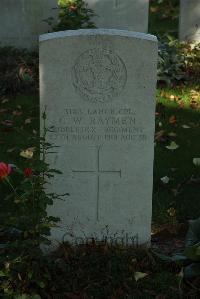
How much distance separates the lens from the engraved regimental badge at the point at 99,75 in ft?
14.1

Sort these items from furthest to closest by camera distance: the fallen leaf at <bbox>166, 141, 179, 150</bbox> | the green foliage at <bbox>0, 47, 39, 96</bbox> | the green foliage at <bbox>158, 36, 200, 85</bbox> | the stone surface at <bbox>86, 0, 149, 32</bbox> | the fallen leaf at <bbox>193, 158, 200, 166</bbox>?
the stone surface at <bbox>86, 0, 149, 32</bbox> → the green foliage at <bbox>158, 36, 200, 85</bbox> → the green foliage at <bbox>0, 47, 39, 96</bbox> → the fallen leaf at <bbox>166, 141, 179, 150</bbox> → the fallen leaf at <bbox>193, 158, 200, 166</bbox>

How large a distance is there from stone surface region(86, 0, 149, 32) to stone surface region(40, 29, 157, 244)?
517 centimetres

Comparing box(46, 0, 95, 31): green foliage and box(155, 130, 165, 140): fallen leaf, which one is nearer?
box(155, 130, 165, 140): fallen leaf

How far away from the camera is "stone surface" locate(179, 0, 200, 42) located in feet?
32.1

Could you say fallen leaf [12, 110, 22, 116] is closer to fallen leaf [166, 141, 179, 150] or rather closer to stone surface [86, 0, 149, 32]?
fallen leaf [166, 141, 179, 150]

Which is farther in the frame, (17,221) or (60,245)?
(60,245)

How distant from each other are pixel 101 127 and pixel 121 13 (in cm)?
530

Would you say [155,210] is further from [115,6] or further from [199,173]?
[115,6]

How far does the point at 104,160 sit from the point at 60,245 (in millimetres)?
660

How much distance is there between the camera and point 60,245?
4531 mm

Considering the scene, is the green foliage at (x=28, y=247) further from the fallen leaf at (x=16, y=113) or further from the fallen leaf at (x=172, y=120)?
the fallen leaf at (x=16, y=113)

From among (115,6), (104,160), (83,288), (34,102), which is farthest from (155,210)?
(115,6)

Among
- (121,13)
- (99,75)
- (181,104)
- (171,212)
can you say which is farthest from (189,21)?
(99,75)

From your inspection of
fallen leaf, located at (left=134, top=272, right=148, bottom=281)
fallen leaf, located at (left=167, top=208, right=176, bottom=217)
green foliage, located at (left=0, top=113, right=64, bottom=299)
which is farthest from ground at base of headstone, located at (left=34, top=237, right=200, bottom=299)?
fallen leaf, located at (left=167, top=208, right=176, bottom=217)
